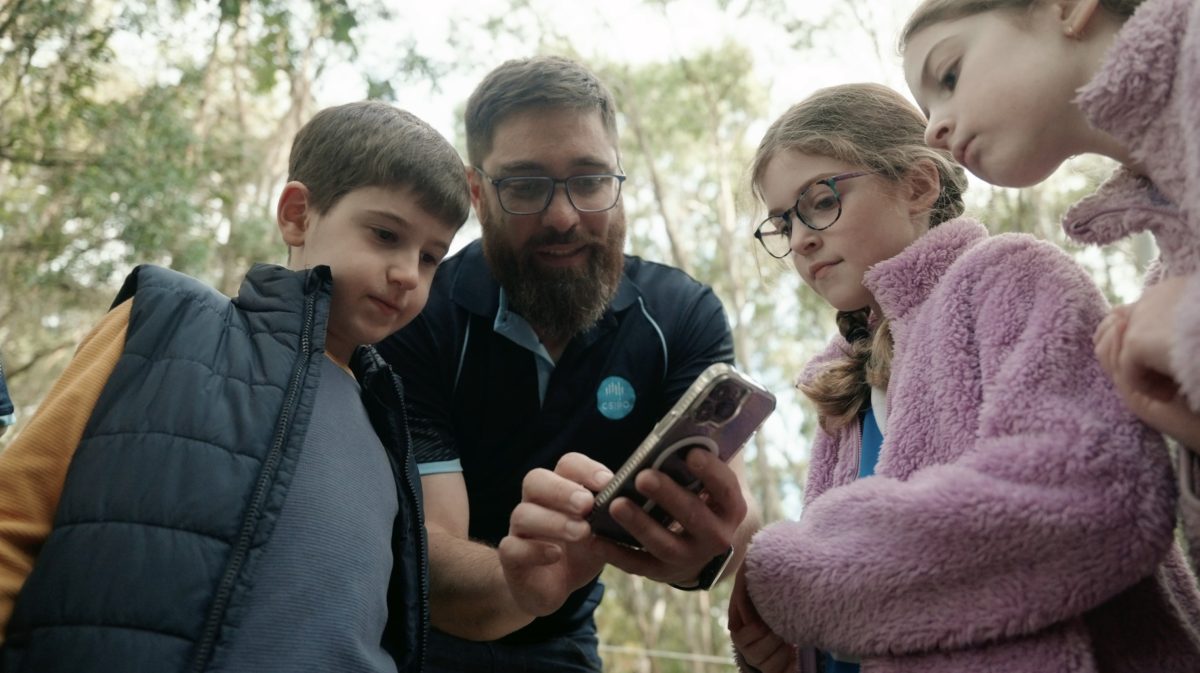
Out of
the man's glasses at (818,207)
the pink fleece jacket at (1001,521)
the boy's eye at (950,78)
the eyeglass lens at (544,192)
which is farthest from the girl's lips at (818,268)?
the eyeglass lens at (544,192)

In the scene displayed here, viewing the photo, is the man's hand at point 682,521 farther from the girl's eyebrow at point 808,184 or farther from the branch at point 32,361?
the branch at point 32,361

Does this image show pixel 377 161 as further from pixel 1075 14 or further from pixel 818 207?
pixel 1075 14

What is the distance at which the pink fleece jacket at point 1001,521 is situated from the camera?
1113 mm

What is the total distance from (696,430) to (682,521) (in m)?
0.18

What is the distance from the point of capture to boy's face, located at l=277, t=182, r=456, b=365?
1.81 meters

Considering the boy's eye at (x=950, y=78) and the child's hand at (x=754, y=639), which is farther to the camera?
the child's hand at (x=754, y=639)

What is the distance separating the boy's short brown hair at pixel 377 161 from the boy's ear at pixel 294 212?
0.02 m

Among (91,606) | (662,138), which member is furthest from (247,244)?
(91,606)

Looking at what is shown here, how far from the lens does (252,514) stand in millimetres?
1381

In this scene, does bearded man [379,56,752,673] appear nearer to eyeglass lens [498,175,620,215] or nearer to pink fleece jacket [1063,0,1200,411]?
eyeglass lens [498,175,620,215]

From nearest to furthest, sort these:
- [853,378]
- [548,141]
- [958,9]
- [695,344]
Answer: [958,9] < [853,378] < [548,141] < [695,344]

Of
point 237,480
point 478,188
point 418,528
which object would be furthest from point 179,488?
point 478,188

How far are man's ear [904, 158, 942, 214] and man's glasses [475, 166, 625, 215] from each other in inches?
38.8

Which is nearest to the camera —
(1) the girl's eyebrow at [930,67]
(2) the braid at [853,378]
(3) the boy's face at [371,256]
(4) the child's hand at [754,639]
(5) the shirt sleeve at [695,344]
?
(1) the girl's eyebrow at [930,67]
